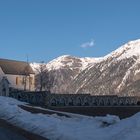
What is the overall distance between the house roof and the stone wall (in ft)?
161

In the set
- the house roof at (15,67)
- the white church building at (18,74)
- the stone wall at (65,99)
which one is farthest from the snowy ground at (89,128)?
the house roof at (15,67)

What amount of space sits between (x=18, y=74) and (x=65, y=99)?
6116cm

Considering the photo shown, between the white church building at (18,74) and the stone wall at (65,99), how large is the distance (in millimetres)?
46924

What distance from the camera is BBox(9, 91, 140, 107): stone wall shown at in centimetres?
6266

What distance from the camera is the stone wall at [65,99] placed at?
6266cm

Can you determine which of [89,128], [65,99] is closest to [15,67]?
[65,99]

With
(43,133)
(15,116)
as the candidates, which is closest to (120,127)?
(43,133)

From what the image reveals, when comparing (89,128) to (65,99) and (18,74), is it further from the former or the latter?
(18,74)

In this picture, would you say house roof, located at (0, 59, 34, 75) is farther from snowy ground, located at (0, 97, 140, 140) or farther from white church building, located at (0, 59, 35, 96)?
snowy ground, located at (0, 97, 140, 140)

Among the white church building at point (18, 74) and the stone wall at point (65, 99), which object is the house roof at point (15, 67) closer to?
the white church building at point (18, 74)

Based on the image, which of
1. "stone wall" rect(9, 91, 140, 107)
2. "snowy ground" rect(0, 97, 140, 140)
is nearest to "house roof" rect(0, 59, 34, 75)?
"stone wall" rect(9, 91, 140, 107)

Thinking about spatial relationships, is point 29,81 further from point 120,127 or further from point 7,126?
point 120,127

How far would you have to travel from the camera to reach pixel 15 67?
426 feet

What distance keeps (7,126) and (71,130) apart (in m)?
8.28
